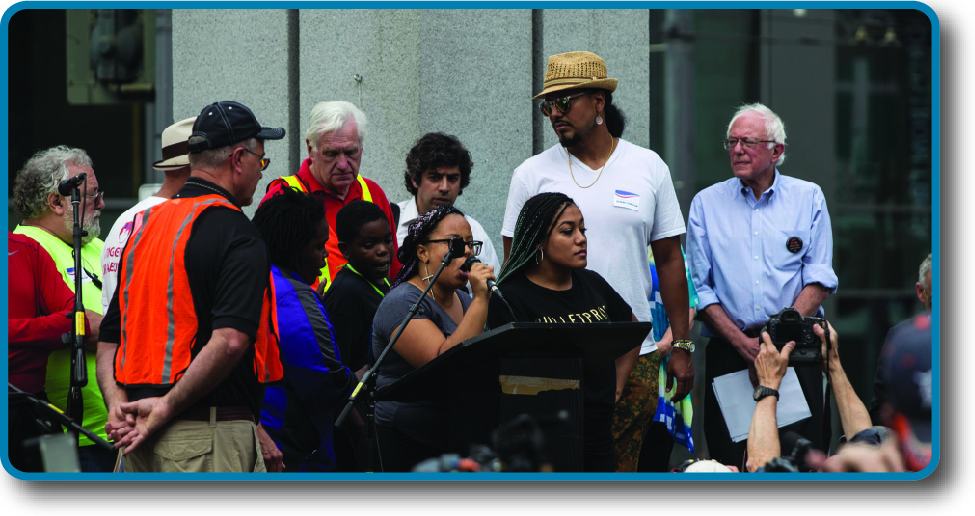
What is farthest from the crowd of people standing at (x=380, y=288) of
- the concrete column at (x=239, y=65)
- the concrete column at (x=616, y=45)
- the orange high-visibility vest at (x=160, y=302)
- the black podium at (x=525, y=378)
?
the concrete column at (x=616, y=45)

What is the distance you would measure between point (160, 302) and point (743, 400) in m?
2.87

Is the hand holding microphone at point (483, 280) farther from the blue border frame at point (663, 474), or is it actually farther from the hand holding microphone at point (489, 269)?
the blue border frame at point (663, 474)

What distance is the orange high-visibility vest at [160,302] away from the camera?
11.9 ft

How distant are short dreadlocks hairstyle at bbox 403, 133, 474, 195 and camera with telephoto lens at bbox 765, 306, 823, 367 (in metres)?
2.09

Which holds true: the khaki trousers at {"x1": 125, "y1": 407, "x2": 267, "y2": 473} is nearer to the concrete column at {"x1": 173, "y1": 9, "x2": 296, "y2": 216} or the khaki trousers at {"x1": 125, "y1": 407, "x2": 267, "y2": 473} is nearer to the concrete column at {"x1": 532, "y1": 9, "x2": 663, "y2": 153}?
the concrete column at {"x1": 173, "y1": 9, "x2": 296, "y2": 216}

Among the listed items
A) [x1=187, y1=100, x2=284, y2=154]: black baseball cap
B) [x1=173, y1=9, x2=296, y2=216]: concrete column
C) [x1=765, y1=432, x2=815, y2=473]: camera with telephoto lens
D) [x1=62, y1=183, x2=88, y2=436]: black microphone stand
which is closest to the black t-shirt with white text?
[x1=765, y1=432, x2=815, y2=473]: camera with telephoto lens

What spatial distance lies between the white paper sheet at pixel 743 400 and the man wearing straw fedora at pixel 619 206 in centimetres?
25

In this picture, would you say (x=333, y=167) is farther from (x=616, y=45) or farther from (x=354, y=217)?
(x=616, y=45)

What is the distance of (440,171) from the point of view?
5559 mm

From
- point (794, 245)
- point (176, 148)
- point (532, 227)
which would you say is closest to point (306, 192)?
point (176, 148)

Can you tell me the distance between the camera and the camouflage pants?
15.9 ft

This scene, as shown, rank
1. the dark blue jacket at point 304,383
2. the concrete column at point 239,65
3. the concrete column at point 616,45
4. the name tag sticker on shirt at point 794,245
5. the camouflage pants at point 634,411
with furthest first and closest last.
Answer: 1. the concrete column at point 239,65
2. the concrete column at point 616,45
3. the name tag sticker on shirt at point 794,245
4. the camouflage pants at point 634,411
5. the dark blue jacket at point 304,383

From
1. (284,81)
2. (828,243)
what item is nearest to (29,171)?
(284,81)

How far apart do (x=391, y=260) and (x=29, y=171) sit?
5.59ft
